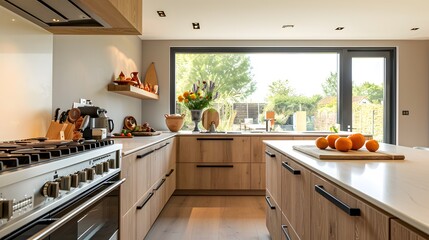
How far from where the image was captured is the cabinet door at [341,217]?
2.78ft

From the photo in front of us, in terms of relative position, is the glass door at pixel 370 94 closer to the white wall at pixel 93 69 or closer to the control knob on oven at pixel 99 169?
the white wall at pixel 93 69

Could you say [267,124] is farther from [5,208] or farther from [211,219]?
[5,208]

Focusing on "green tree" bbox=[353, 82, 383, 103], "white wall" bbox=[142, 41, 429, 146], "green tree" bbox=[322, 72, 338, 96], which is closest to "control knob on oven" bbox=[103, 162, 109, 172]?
"white wall" bbox=[142, 41, 429, 146]

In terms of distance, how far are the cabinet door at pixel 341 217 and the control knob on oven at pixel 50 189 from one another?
0.93 meters

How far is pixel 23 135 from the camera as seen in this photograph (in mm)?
1885

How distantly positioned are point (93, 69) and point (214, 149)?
6.21 feet

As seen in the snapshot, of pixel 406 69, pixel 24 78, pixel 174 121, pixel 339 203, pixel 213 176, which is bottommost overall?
pixel 213 176

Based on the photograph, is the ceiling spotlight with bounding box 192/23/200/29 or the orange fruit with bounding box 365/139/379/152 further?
the ceiling spotlight with bounding box 192/23/200/29

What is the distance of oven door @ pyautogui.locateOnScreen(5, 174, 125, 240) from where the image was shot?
986 millimetres

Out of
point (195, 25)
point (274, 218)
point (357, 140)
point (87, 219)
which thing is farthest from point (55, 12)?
point (195, 25)

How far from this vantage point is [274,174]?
239 cm

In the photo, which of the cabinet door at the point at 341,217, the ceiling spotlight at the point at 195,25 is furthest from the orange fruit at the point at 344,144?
the ceiling spotlight at the point at 195,25

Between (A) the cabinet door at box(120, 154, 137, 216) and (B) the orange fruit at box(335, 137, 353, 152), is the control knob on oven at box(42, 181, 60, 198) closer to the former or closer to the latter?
(A) the cabinet door at box(120, 154, 137, 216)

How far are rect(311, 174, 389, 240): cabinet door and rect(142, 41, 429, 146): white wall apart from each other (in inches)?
150
